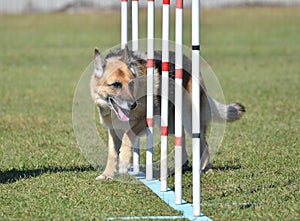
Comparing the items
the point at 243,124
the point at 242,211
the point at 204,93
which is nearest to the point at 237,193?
the point at 242,211

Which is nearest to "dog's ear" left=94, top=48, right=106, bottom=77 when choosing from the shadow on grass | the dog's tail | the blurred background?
the shadow on grass

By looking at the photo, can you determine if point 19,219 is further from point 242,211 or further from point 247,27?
point 247,27

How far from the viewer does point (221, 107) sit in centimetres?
971

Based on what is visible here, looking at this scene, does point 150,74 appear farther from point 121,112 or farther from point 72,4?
point 72,4

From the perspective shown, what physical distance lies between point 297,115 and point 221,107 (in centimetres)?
441

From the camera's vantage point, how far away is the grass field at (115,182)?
7.13 metres

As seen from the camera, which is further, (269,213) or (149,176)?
(149,176)

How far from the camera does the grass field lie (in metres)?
7.13

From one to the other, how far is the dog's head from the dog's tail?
157 cm

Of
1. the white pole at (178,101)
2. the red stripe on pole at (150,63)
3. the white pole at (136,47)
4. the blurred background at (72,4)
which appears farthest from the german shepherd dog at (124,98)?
the blurred background at (72,4)

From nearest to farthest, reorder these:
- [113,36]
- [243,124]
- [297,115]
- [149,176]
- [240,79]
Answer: [149,176]
[243,124]
[297,115]
[240,79]
[113,36]

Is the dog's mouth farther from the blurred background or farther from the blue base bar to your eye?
the blurred background

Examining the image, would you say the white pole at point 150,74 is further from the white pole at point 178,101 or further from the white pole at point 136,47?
the white pole at point 178,101

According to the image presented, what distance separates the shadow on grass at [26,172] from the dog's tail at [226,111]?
5.70 ft
